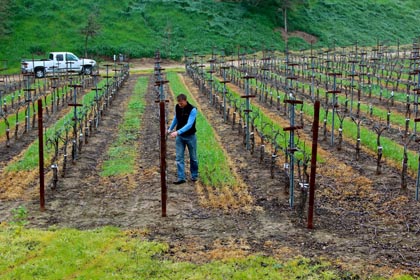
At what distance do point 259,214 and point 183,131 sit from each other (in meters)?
2.53

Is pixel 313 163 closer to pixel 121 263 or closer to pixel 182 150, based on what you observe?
pixel 121 263

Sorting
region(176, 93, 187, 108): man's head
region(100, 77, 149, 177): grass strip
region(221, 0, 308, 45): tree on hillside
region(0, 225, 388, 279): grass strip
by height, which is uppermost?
region(221, 0, 308, 45): tree on hillside

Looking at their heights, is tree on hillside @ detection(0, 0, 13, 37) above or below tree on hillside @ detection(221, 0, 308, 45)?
below

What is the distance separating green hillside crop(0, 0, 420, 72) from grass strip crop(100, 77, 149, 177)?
1016 inches

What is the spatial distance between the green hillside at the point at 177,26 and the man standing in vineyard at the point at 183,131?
118ft

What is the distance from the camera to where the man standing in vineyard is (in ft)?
35.3

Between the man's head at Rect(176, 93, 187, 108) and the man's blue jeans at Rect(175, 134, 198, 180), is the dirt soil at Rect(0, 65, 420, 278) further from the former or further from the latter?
the man's head at Rect(176, 93, 187, 108)

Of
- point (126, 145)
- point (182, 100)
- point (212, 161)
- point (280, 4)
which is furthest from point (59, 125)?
point (280, 4)

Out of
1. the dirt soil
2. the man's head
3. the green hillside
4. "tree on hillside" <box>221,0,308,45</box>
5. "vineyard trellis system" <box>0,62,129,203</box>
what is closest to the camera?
the dirt soil

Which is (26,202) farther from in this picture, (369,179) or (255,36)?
(255,36)

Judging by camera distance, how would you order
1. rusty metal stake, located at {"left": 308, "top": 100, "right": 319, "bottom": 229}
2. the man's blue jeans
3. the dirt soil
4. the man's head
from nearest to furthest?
the dirt soil, rusty metal stake, located at {"left": 308, "top": 100, "right": 319, "bottom": 229}, the man's head, the man's blue jeans

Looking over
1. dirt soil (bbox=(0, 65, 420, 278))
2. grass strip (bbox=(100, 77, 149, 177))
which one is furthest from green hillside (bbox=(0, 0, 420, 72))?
dirt soil (bbox=(0, 65, 420, 278))

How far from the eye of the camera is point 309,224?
8383 mm

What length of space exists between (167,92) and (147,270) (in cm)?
2029
